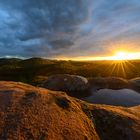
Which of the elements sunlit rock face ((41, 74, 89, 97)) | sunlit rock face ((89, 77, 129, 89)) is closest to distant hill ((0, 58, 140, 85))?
sunlit rock face ((41, 74, 89, 97))

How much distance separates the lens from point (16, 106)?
5.93 meters

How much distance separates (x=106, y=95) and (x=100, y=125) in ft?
32.2

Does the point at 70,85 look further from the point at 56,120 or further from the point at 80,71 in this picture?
the point at 80,71

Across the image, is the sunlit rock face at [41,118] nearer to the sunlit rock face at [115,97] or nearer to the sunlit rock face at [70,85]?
the sunlit rock face at [115,97]

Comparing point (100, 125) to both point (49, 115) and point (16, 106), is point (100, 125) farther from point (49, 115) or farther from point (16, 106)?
point (16, 106)

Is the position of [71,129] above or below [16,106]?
below

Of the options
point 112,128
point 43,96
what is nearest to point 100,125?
point 112,128

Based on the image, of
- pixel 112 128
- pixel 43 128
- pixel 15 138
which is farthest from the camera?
pixel 112 128

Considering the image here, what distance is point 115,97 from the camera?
15.9m

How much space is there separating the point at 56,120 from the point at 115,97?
10.7m

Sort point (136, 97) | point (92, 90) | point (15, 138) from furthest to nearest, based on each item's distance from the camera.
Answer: point (92, 90), point (136, 97), point (15, 138)

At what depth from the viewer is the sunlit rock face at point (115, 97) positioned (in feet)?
48.9

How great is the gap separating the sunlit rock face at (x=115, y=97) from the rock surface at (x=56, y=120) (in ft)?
24.3

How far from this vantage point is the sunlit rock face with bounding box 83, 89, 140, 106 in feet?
48.9
